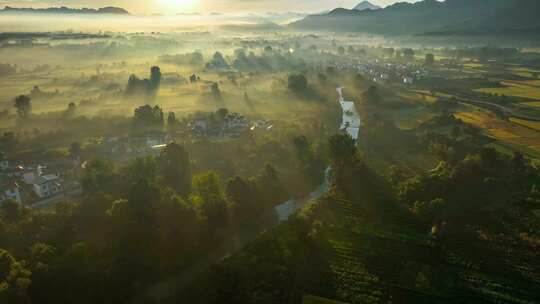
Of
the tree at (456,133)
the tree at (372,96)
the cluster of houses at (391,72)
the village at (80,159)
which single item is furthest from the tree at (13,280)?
the cluster of houses at (391,72)

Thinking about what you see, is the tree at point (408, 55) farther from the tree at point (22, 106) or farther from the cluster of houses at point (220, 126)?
the tree at point (22, 106)

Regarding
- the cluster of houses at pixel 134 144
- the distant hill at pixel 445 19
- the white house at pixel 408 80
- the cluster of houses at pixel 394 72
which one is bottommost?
the cluster of houses at pixel 134 144

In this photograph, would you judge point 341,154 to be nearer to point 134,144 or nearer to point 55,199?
point 134,144

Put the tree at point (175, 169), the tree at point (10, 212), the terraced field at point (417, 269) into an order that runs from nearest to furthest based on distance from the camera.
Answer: the terraced field at point (417, 269) < the tree at point (10, 212) < the tree at point (175, 169)

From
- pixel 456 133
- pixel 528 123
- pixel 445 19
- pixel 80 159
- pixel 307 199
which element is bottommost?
pixel 307 199

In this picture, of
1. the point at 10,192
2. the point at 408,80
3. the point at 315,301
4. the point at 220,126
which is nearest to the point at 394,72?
the point at 408,80

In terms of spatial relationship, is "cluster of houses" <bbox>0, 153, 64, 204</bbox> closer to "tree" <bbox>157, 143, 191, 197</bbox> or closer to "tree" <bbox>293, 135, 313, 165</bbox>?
"tree" <bbox>157, 143, 191, 197</bbox>
